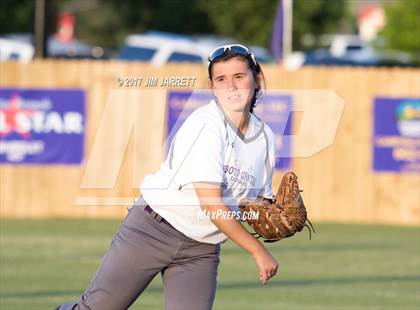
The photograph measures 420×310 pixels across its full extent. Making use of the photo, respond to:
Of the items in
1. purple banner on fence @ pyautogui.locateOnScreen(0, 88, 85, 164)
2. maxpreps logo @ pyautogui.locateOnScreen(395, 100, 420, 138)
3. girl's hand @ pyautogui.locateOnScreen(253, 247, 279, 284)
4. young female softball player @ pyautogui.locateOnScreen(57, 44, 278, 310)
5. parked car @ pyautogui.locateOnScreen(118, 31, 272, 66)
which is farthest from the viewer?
parked car @ pyautogui.locateOnScreen(118, 31, 272, 66)

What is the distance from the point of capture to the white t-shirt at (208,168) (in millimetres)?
6621

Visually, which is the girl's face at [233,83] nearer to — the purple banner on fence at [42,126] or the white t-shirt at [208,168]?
the white t-shirt at [208,168]

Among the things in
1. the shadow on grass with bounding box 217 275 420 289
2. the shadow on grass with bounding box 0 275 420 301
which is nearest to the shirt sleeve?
the shadow on grass with bounding box 0 275 420 301

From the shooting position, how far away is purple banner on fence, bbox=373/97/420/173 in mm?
20438

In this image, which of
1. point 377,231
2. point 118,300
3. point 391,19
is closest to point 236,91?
point 118,300

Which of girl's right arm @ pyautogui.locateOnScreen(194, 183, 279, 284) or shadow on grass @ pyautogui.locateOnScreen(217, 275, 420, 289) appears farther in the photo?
shadow on grass @ pyautogui.locateOnScreen(217, 275, 420, 289)

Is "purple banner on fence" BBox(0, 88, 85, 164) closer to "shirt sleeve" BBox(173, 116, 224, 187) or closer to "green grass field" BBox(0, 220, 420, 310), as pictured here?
"green grass field" BBox(0, 220, 420, 310)

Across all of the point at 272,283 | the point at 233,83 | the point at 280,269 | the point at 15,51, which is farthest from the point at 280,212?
the point at 15,51

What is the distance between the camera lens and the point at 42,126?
68.0 feet

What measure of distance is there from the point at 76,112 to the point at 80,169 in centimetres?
96

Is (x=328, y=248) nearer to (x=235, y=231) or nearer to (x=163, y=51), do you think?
(x=235, y=231)

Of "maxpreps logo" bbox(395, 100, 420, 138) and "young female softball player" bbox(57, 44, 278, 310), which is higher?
"young female softball player" bbox(57, 44, 278, 310)

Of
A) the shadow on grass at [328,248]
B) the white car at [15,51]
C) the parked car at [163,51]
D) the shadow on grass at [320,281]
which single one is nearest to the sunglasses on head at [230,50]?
the shadow on grass at [320,281]

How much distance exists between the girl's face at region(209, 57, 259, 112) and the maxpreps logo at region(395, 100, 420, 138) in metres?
13.9
